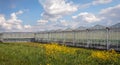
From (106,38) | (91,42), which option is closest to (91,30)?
(91,42)

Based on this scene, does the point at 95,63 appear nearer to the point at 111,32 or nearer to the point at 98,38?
the point at 111,32

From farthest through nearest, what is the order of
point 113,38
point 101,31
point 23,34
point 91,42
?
point 23,34
point 91,42
point 101,31
point 113,38

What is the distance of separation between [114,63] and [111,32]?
18540 mm

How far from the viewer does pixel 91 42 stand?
32812mm

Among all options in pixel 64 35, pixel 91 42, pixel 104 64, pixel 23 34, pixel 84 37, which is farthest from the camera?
pixel 23 34

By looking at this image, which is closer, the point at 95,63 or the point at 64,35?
the point at 95,63

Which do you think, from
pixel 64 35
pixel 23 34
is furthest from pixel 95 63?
pixel 23 34

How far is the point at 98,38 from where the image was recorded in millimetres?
31453

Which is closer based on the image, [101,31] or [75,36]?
[101,31]

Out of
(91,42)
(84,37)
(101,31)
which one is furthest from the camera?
(84,37)

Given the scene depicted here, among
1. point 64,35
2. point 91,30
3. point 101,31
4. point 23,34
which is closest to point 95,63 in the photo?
point 101,31

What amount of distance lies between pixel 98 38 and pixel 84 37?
14.2 ft

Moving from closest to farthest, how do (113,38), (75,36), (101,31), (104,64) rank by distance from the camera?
(104,64)
(113,38)
(101,31)
(75,36)

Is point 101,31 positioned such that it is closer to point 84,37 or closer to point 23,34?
point 84,37
